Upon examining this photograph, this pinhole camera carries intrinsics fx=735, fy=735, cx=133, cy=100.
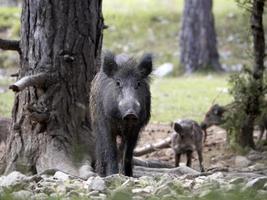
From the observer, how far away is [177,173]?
8.70m

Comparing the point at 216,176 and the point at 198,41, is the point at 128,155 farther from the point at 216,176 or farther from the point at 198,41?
the point at 198,41

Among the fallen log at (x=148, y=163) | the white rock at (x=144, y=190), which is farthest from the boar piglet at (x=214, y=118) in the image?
the white rock at (x=144, y=190)

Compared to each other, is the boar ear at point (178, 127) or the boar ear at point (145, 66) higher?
the boar ear at point (145, 66)

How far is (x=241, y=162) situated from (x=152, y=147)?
5.07 ft

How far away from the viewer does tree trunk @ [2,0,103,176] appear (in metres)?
8.55

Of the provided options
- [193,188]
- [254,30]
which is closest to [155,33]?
[254,30]

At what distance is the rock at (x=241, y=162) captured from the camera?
36.7 feet

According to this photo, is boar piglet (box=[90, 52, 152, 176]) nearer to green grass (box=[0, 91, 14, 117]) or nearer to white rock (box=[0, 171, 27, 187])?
white rock (box=[0, 171, 27, 187])

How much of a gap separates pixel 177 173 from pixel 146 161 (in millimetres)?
1342

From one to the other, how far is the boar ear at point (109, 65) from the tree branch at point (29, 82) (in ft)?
2.45

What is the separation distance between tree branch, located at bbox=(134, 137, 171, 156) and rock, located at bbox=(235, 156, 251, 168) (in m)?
1.32

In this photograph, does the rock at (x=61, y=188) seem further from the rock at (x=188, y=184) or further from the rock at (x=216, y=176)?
the rock at (x=216, y=176)

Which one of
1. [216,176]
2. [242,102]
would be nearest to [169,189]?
[216,176]

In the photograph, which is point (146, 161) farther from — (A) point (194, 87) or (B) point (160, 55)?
(B) point (160, 55)
